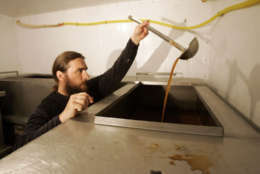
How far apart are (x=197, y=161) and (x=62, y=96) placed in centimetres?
73

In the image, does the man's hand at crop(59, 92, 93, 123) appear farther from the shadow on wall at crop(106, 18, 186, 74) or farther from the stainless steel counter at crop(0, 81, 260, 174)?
the shadow on wall at crop(106, 18, 186, 74)

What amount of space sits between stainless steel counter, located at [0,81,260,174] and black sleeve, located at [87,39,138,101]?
567 millimetres

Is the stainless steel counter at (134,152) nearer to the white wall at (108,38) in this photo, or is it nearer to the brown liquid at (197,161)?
the brown liquid at (197,161)

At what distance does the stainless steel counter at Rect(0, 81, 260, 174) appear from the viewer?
0.85 ft

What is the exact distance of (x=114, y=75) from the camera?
949 mm

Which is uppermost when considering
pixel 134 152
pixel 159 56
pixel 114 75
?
pixel 159 56

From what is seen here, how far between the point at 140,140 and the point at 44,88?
1.04 m

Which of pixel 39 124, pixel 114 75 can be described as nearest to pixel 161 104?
pixel 114 75

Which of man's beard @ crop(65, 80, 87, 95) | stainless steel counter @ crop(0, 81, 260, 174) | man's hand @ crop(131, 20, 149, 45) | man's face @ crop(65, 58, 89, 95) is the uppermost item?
man's hand @ crop(131, 20, 149, 45)

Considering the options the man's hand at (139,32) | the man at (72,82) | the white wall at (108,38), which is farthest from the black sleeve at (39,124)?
the white wall at (108,38)

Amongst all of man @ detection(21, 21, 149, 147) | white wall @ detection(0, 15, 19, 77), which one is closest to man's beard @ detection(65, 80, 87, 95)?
man @ detection(21, 21, 149, 147)

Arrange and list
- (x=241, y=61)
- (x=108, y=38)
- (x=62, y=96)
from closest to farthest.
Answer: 1. (x=241, y=61)
2. (x=62, y=96)
3. (x=108, y=38)

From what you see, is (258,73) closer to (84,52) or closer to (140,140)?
(140,140)

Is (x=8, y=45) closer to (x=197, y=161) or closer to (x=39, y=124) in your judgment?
(x=39, y=124)
